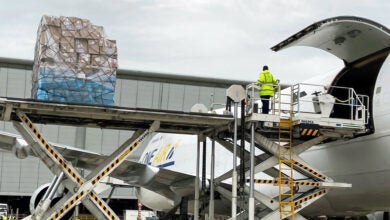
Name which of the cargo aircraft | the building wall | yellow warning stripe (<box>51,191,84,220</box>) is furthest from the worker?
the building wall

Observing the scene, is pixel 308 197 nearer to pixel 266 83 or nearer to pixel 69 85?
pixel 266 83

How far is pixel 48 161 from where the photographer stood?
35.9 ft

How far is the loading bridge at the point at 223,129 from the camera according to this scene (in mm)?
10688

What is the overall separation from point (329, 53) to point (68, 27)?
5.48 meters

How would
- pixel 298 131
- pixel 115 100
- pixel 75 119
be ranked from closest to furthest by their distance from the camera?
pixel 298 131 < pixel 75 119 < pixel 115 100

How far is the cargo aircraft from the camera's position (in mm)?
11109

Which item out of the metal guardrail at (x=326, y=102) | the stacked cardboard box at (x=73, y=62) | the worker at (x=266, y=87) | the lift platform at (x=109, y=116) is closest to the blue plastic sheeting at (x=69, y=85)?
the stacked cardboard box at (x=73, y=62)

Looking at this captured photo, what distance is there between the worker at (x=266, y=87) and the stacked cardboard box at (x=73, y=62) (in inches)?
116

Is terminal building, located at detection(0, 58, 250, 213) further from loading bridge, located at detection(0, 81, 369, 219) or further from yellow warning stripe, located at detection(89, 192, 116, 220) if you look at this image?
yellow warning stripe, located at detection(89, 192, 116, 220)

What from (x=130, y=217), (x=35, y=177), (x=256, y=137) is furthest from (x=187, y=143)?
(x=35, y=177)

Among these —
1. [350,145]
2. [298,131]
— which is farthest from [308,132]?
[350,145]

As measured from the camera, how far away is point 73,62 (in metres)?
10.6

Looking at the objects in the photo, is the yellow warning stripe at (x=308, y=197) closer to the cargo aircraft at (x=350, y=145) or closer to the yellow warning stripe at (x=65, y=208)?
the cargo aircraft at (x=350, y=145)

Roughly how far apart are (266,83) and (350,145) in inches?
85.3
